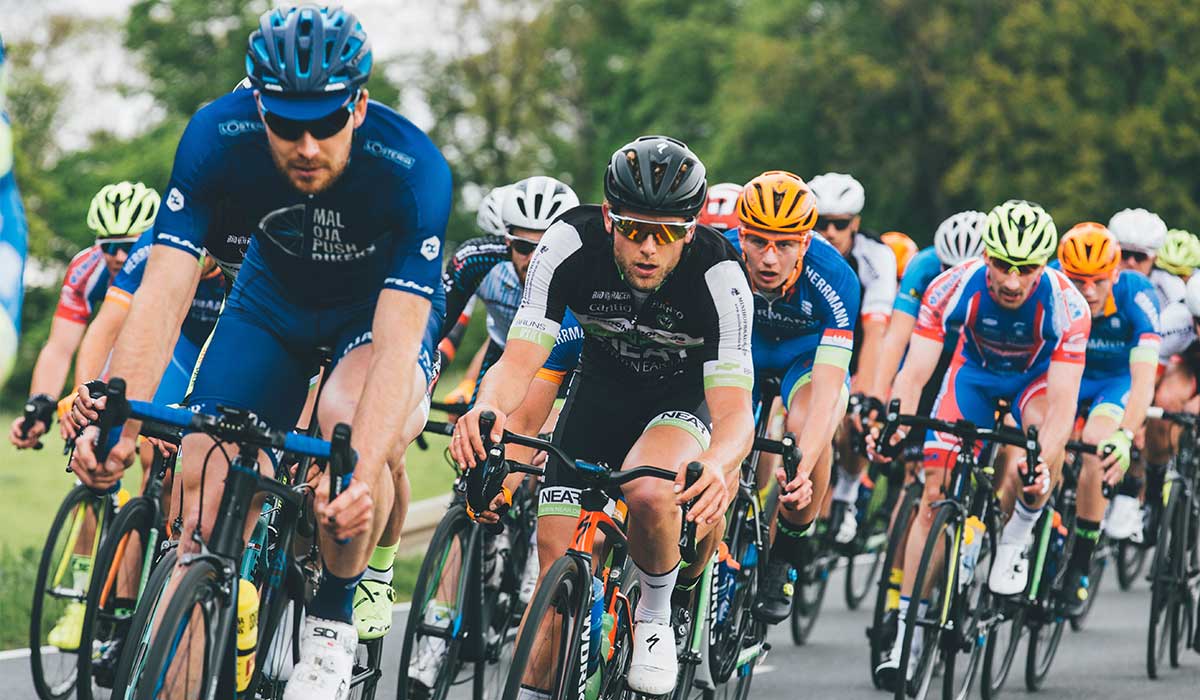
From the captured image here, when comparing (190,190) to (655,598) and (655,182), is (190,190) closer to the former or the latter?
(655,182)

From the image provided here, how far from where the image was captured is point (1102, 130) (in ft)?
120

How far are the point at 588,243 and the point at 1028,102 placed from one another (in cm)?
3282

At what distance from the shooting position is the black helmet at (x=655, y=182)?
5.45m

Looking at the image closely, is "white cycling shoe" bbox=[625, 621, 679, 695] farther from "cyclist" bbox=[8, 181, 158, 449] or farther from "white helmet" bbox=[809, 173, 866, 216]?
"white helmet" bbox=[809, 173, 866, 216]

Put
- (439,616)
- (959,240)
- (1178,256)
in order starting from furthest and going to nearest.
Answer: (1178,256), (959,240), (439,616)

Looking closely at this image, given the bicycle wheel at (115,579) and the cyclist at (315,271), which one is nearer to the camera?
the cyclist at (315,271)

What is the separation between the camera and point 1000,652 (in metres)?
8.82

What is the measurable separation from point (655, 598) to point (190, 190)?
85.5 inches

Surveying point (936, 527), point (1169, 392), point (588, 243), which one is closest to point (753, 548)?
point (936, 527)

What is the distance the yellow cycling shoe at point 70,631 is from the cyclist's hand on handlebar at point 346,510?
117 inches

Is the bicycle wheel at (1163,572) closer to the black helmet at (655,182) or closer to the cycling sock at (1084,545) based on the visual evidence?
the cycling sock at (1084,545)

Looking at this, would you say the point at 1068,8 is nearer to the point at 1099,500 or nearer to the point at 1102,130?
the point at 1102,130

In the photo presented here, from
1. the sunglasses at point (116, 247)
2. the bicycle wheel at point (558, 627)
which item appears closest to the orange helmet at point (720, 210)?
the sunglasses at point (116, 247)

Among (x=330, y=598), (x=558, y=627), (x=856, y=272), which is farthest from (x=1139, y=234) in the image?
(x=330, y=598)
